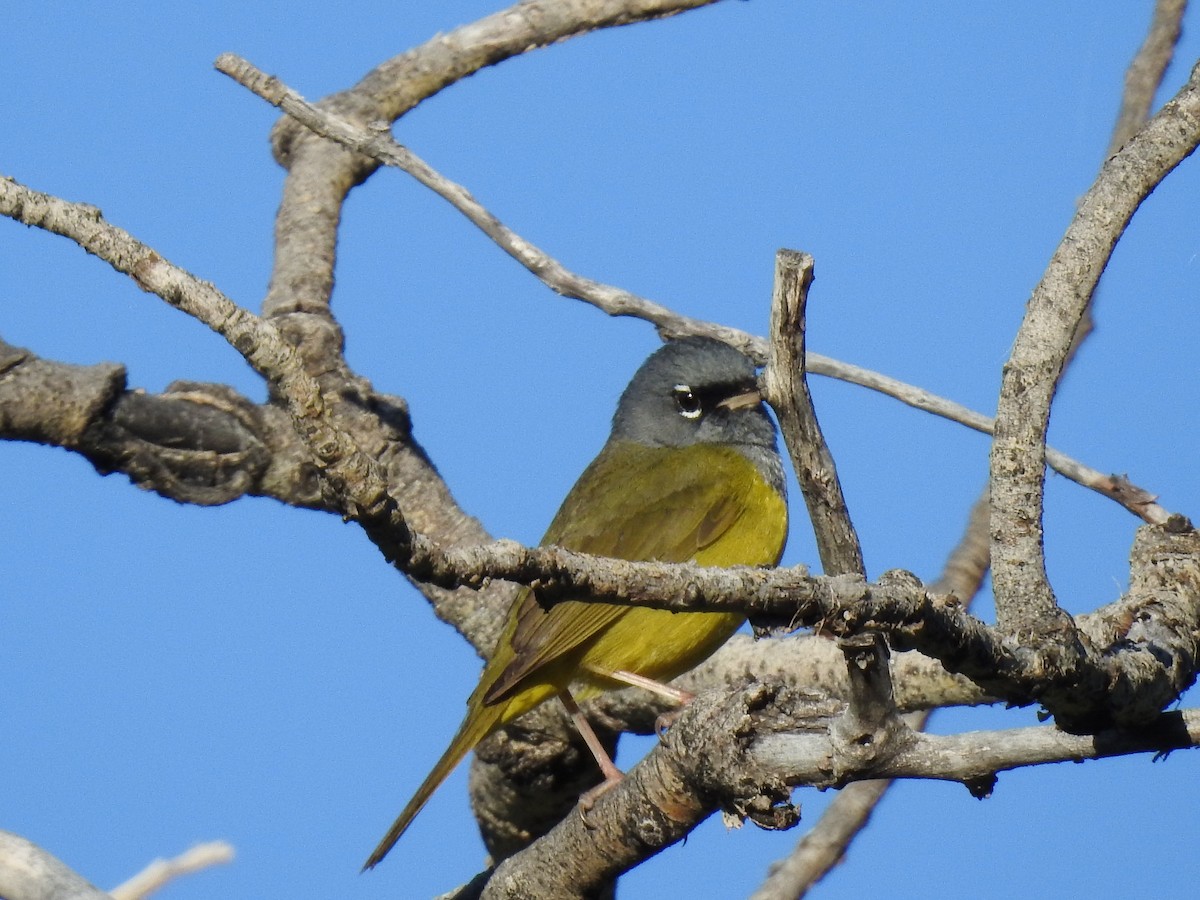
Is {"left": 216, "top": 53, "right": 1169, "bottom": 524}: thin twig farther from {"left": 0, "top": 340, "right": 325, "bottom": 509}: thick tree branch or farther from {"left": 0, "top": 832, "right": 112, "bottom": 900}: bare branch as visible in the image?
{"left": 0, "top": 832, "right": 112, "bottom": 900}: bare branch

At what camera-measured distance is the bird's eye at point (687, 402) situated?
6328mm

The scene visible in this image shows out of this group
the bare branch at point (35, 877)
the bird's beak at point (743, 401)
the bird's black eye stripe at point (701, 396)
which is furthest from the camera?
the bird's black eye stripe at point (701, 396)

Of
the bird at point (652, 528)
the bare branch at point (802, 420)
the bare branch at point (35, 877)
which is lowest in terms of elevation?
the bare branch at point (35, 877)

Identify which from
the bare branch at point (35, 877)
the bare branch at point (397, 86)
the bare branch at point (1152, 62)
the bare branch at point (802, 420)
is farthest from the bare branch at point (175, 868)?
the bare branch at point (1152, 62)

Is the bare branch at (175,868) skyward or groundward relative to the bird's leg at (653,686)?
groundward

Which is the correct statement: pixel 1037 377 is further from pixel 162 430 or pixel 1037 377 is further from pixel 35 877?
pixel 162 430

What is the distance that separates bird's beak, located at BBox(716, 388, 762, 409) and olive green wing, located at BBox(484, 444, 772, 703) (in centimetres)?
20

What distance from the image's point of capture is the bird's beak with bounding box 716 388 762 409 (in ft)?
20.1

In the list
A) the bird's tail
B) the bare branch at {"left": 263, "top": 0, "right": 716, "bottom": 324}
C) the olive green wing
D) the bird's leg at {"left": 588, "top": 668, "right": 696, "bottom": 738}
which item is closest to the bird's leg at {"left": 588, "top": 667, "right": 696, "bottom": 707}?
the bird's leg at {"left": 588, "top": 668, "right": 696, "bottom": 738}

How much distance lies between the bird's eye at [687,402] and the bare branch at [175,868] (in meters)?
2.80

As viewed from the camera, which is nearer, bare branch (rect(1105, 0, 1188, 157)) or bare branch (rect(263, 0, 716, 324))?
bare branch (rect(1105, 0, 1188, 157))

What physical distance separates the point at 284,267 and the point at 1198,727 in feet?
15.8

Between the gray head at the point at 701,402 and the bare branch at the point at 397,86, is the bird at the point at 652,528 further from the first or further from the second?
the bare branch at the point at 397,86

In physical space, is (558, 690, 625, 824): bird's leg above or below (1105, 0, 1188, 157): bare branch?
below
